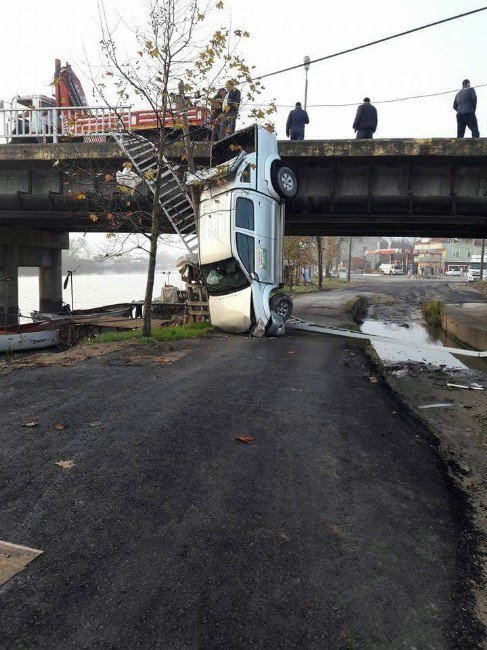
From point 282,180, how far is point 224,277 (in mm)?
3524

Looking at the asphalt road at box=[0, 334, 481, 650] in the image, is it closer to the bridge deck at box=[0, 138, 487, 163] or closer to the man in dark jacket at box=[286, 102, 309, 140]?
the bridge deck at box=[0, 138, 487, 163]

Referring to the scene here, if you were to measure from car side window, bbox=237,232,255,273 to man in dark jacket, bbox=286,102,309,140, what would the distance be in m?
6.72

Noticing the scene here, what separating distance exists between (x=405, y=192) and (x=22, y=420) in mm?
14289

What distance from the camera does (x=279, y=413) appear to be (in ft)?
20.2

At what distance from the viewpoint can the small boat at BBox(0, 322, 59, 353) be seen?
15227 millimetres

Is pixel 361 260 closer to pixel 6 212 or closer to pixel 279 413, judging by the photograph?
pixel 6 212

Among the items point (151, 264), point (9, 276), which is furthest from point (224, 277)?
point (9, 276)

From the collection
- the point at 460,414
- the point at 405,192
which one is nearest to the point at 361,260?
the point at 405,192

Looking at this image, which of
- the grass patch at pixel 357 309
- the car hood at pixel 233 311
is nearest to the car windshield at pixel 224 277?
the car hood at pixel 233 311

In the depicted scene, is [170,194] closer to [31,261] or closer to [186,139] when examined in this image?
[186,139]

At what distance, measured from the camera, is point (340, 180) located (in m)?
15.9

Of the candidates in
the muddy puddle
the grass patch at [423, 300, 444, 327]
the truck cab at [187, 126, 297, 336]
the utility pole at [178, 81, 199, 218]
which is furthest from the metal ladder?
the grass patch at [423, 300, 444, 327]

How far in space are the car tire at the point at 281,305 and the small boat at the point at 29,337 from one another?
861 centimetres

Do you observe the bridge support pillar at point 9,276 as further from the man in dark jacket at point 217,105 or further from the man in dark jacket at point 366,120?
the man in dark jacket at point 366,120
